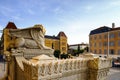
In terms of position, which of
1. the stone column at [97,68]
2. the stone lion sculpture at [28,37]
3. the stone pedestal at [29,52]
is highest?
the stone lion sculpture at [28,37]

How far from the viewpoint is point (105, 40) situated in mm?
33969

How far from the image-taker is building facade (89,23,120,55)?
3165cm

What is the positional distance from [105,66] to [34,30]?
19.8ft

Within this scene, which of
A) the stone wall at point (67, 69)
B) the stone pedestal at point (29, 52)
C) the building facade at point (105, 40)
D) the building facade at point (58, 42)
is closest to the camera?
the stone wall at point (67, 69)

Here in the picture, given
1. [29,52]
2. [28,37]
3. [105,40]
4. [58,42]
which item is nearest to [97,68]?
[29,52]

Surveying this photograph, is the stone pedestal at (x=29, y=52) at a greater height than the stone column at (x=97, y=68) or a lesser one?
greater

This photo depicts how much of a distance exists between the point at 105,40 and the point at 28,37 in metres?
29.9

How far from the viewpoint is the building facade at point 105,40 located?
31650 millimetres

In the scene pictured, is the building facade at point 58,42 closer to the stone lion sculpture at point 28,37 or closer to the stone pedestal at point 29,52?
the stone lion sculpture at point 28,37

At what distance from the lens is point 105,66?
8.33 metres

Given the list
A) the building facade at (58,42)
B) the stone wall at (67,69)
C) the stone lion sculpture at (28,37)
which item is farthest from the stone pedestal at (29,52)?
the building facade at (58,42)

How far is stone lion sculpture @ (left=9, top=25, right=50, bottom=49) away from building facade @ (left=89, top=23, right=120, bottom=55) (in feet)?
89.5

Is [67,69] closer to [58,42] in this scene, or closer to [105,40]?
[105,40]

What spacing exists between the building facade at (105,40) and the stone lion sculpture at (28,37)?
27.3m
